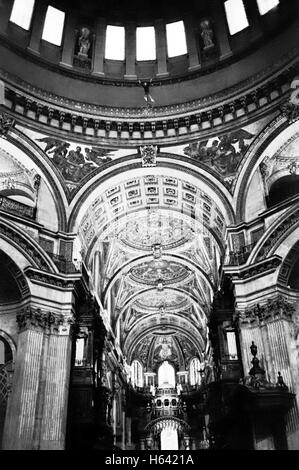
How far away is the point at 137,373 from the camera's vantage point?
132 feet

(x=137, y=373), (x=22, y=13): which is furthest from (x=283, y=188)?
(x=137, y=373)

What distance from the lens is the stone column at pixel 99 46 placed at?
2203 cm

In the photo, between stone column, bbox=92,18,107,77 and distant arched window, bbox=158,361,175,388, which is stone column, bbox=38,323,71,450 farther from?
distant arched window, bbox=158,361,175,388

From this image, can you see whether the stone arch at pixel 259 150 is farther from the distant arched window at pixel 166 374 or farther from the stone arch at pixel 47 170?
the distant arched window at pixel 166 374

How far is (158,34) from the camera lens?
73.0ft

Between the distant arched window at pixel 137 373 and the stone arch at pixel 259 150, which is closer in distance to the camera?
the stone arch at pixel 259 150

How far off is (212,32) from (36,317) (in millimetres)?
14811

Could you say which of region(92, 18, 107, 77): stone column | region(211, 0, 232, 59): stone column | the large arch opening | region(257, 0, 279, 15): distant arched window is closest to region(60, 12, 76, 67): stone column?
region(92, 18, 107, 77): stone column

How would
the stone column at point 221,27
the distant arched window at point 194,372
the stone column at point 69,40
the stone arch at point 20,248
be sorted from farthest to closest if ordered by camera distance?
the distant arched window at point 194,372
the stone column at point 69,40
the stone column at point 221,27
the stone arch at point 20,248

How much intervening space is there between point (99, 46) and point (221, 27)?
5.60 m

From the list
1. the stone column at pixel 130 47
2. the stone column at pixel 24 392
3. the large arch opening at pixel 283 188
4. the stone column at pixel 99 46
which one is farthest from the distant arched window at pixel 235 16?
the stone column at pixel 24 392

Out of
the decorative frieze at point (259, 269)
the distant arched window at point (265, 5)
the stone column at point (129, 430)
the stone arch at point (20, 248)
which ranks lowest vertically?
the stone column at point (129, 430)

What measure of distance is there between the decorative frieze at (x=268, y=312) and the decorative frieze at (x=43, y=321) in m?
6.26

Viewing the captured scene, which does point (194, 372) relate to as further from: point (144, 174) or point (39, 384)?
point (39, 384)
